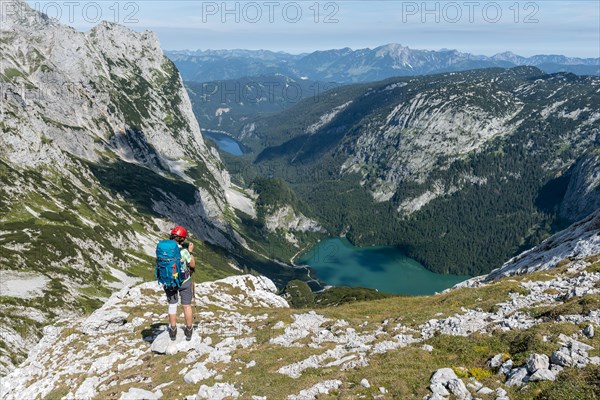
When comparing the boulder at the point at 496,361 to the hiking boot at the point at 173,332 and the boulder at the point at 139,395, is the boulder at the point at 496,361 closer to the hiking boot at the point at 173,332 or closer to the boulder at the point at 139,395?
the boulder at the point at 139,395

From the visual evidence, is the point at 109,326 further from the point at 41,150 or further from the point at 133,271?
the point at 41,150

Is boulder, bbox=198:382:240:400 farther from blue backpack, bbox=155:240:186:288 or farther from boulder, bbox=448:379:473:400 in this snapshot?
boulder, bbox=448:379:473:400

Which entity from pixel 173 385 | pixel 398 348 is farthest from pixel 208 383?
pixel 398 348

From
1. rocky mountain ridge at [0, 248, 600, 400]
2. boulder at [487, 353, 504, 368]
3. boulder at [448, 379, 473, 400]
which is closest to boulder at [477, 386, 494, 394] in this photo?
rocky mountain ridge at [0, 248, 600, 400]

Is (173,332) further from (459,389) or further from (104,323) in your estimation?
(459,389)

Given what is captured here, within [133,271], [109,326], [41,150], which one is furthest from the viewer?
[41,150]

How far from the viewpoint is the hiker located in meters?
24.1

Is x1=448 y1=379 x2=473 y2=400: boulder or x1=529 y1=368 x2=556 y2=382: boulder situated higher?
x1=529 y1=368 x2=556 y2=382: boulder

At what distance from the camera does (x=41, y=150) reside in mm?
191500

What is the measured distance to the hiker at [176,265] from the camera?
949 inches

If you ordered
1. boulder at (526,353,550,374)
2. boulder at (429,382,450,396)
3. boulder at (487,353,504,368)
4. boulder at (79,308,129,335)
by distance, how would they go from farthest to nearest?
boulder at (79,308,129,335)
boulder at (487,353,504,368)
boulder at (526,353,550,374)
boulder at (429,382,450,396)

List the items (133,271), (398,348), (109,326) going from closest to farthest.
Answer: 1. (398,348)
2. (109,326)
3. (133,271)

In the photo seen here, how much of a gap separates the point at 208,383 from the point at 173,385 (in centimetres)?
190

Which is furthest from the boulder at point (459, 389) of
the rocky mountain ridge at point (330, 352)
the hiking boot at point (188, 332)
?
the hiking boot at point (188, 332)
